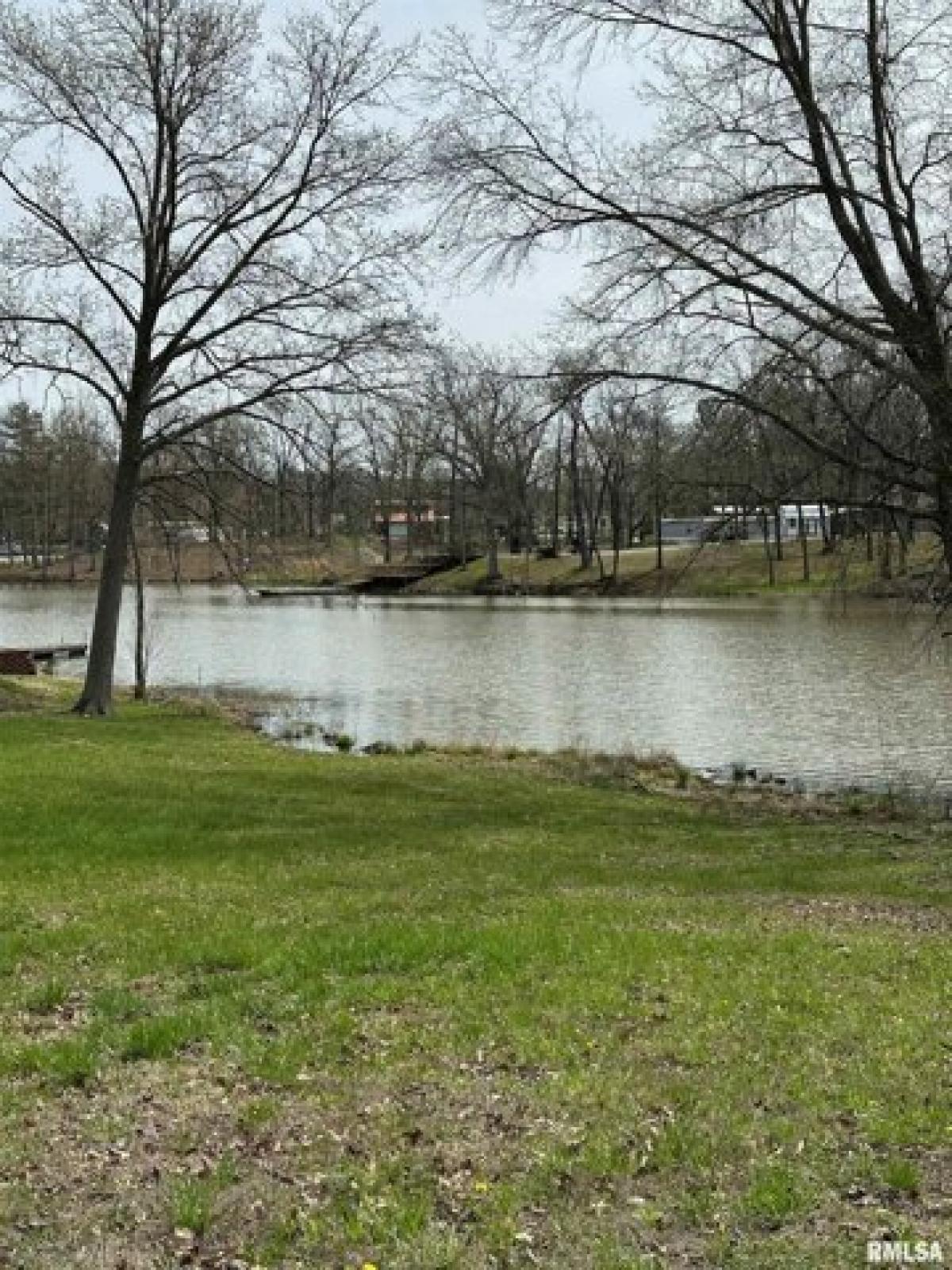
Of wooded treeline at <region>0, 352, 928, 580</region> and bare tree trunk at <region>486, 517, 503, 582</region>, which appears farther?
bare tree trunk at <region>486, 517, 503, 582</region>

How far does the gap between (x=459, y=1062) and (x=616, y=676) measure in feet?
101

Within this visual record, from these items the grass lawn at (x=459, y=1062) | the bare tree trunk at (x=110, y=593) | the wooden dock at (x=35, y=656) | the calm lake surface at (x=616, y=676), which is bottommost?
the calm lake surface at (x=616, y=676)

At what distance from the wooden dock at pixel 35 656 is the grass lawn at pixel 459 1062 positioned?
1045 inches

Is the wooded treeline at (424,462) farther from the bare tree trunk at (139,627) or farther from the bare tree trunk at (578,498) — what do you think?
the bare tree trunk at (578,498)

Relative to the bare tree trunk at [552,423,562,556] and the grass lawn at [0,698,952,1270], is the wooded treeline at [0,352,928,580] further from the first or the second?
the bare tree trunk at [552,423,562,556]

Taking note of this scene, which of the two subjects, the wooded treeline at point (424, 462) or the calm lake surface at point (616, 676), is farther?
the calm lake surface at point (616, 676)

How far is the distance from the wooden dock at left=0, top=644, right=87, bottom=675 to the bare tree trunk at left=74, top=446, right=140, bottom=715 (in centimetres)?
1226

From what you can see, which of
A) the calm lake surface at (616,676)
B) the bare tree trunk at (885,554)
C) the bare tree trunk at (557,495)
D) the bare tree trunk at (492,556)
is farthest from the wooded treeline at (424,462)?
the bare tree trunk at (557,495)

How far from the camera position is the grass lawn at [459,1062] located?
430 cm

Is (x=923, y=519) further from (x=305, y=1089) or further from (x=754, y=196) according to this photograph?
(x=305, y=1089)

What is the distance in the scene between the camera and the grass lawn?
4.30 metres

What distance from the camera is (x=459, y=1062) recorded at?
18.8 ft

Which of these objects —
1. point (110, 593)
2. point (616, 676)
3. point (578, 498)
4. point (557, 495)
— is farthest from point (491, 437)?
point (557, 495)

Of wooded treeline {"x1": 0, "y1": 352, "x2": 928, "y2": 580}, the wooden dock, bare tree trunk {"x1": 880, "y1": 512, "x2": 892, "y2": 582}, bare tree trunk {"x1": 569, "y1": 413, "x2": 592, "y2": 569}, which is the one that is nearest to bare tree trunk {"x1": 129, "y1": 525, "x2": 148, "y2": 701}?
wooded treeline {"x1": 0, "y1": 352, "x2": 928, "y2": 580}
